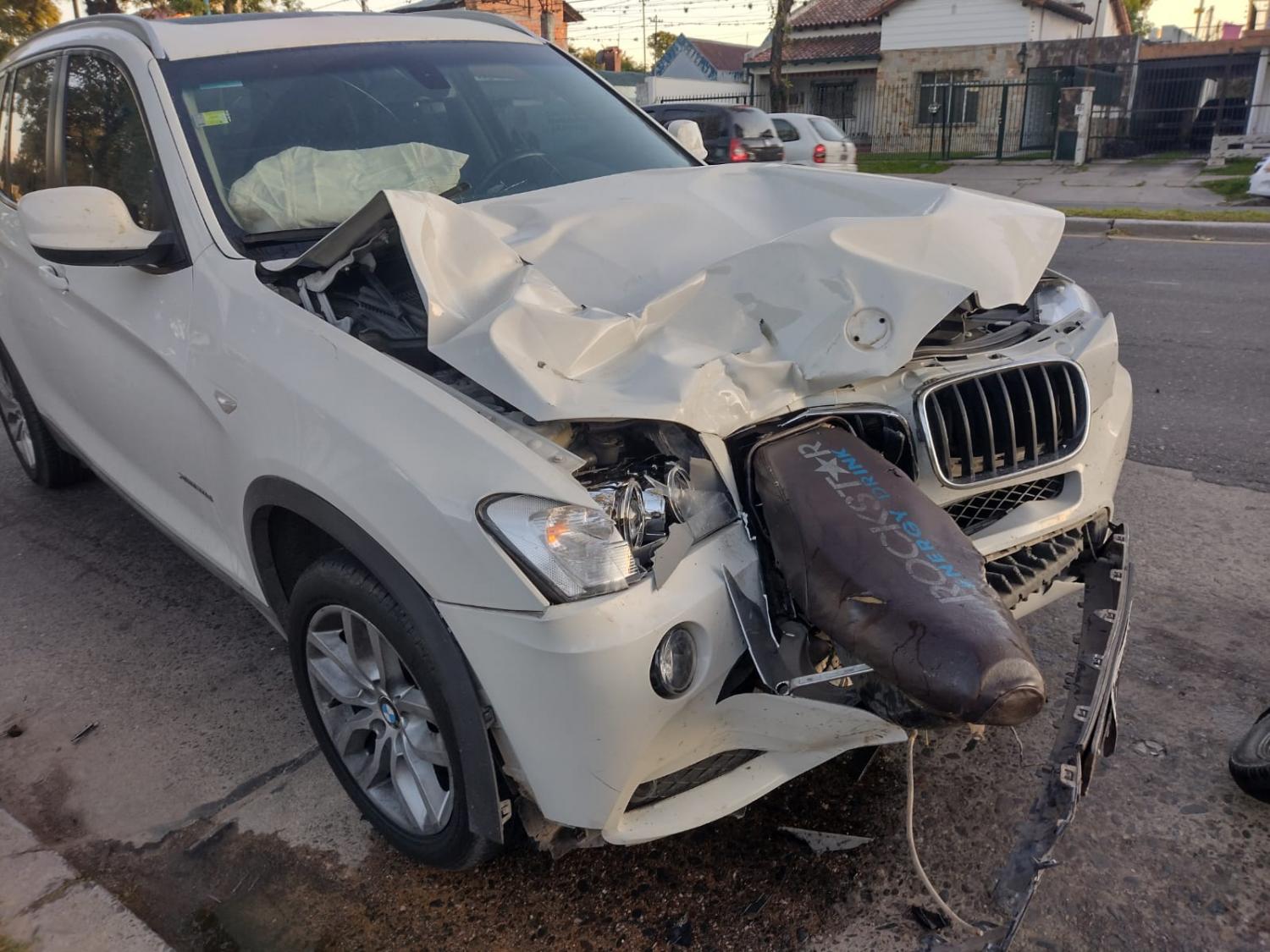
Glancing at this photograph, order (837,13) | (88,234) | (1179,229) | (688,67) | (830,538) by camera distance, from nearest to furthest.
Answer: (830,538) → (88,234) → (1179,229) → (837,13) → (688,67)

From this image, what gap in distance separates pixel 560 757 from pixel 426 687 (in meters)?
0.34

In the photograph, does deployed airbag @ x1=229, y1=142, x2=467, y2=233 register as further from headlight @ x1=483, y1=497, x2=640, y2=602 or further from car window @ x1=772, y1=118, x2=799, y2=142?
car window @ x1=772, y1=118, x2=799, y2=142

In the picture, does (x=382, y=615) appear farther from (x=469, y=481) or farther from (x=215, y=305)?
(x=215, y=305)

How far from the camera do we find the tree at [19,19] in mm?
22375

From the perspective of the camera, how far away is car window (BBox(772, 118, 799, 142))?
15992 millimetres

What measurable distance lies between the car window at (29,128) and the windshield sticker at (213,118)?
4.02 ft

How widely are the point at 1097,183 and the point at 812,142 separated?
18.5 feet

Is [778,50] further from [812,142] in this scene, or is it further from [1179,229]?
[1179,229]

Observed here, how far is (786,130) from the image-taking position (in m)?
16.1

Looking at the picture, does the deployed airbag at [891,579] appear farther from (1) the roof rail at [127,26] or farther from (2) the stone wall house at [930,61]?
(2) the stone wall house at [930,61]

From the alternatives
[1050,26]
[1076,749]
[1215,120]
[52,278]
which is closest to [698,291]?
[1076,749]

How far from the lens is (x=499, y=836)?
220cm

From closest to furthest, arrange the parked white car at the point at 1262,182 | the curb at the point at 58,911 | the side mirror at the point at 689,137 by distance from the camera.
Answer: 1. the curb at the point at 58,911
2. the side mirror at the point at 689,137
3. the parked white car at the point at 1262,182

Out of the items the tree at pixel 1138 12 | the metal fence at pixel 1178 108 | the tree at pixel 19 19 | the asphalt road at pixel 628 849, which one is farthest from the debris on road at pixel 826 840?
the tree at pixel 1138 12
